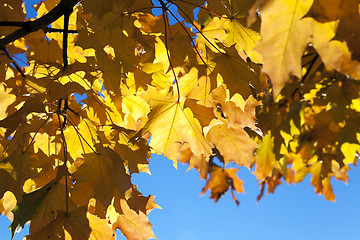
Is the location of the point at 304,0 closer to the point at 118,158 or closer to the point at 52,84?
the point at 118,158

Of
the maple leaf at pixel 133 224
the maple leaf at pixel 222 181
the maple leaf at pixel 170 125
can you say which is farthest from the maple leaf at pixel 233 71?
the maple leaf at pixel 222 181

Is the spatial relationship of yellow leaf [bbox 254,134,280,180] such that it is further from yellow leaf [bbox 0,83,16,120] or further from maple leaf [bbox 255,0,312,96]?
maple leaf [bbox 255,0,312,96]

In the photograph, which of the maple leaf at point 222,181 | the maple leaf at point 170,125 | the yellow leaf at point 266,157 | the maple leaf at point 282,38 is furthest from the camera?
the maple leaf at point 222,181

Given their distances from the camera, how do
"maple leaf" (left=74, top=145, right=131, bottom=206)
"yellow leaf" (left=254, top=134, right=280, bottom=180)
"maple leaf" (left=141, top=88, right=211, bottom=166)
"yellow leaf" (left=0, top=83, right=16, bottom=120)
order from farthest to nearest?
"yellow leaf" (left=254, top=134, right=280, bottom=180)
"yellow leaf" (left=0, top=83, right=16, bottom=120)
"maple leaf" (left=141, top=88, right=211, bottom=166)
"maple leaf" (left=74, top=145, right=131, bottom=206)

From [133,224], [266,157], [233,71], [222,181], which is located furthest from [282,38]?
[222,181]

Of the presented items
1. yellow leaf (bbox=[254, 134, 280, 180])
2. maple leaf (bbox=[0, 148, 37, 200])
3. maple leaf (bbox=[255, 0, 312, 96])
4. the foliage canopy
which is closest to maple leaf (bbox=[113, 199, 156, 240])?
the foliage canopy

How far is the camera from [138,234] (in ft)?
4.21

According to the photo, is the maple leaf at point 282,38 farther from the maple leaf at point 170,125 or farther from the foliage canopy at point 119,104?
the maple leaf at point 170,125

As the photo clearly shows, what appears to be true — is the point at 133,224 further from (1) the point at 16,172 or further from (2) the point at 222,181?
(2) the point at 222,181

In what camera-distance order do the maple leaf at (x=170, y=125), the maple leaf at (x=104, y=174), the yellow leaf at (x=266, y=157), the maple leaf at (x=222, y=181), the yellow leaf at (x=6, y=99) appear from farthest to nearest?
the maple leaf at (x=222, y=181) < the yellow leaf at (x=266, y=157) < the yellow leaf at (x=6, y=99) < the maple leaf at (x=170, y=125) < the maple leaf at (x=104, y=174)

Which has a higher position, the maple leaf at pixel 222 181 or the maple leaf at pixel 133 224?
the maple leaf at pixel 222 181

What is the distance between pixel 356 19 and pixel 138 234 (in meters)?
1.01

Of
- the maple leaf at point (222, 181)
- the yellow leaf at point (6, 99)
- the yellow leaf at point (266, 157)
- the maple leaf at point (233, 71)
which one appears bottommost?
the maple leaf at point (233, 71)

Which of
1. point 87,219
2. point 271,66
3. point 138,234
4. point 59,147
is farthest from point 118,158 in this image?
point 271,66
